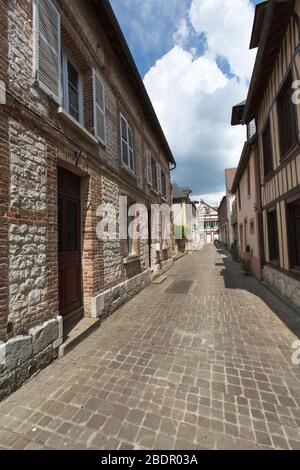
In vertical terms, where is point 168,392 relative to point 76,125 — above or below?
below

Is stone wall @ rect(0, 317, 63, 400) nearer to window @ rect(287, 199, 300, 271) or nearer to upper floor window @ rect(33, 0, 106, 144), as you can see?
upper floor window @ rect(33, 0, 106, 144)

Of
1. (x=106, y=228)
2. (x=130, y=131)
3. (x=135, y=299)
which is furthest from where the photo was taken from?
(x=130, y=131)

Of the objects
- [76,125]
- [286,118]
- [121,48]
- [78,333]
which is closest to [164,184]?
[121,48]

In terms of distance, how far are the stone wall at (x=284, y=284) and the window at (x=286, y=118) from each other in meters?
3.05

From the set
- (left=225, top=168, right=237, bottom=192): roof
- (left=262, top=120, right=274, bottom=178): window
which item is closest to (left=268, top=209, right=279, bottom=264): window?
(left=262, top=120, right=274, bottom=178): window

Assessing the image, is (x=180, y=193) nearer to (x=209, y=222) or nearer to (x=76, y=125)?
(x=76, y=125)

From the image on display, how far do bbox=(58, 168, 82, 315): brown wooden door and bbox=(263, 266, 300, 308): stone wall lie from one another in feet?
15.5

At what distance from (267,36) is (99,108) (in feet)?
12.9

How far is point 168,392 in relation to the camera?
249cm

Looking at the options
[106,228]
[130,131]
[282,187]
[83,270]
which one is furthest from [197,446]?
[130,131]

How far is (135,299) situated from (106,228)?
2391 millimetres

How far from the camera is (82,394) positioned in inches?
97.8

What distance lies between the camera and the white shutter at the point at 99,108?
188 inches
